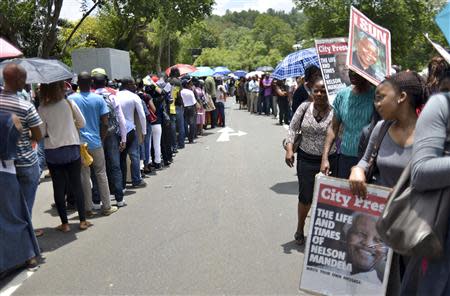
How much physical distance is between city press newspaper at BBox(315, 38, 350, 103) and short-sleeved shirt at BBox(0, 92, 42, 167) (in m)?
2.84

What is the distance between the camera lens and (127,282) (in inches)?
184

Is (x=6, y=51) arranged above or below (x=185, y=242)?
above

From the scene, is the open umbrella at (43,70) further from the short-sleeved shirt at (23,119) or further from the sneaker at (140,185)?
the sneaker at (140,185)

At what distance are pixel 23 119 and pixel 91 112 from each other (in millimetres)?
1781

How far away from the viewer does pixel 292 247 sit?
18.1 feet

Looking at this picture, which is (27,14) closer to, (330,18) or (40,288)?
(40,288)

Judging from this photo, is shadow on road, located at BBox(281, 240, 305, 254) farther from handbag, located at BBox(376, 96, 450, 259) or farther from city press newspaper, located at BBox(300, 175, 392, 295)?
handbag, located at BBox(376, 96, 450, 259)

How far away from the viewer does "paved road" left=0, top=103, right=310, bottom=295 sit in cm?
463

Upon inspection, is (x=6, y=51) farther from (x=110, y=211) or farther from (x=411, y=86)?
(x=411, y=86)

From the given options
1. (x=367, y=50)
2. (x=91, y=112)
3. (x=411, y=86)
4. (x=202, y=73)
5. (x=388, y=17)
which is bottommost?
(x=91, y=112)

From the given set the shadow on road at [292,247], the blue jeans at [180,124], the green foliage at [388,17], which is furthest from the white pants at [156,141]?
the green foliage at [388,17]

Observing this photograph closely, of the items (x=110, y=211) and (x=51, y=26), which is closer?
(x=110, y=211)

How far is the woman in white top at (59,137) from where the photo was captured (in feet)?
19.4

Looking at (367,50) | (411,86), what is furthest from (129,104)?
(411,86)
